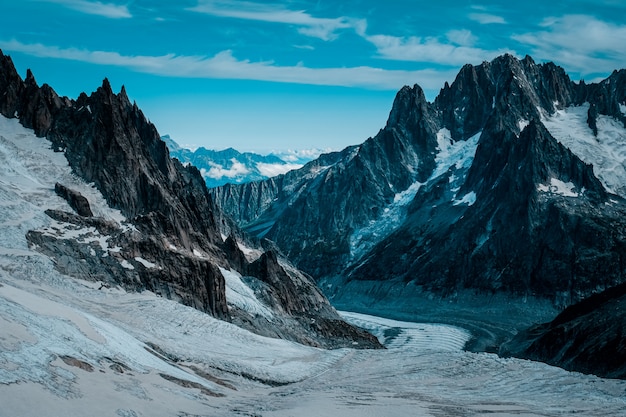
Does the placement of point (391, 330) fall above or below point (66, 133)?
below

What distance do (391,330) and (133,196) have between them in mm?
85200

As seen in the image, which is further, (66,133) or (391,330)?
(391,330)

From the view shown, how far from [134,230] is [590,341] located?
67.1 m

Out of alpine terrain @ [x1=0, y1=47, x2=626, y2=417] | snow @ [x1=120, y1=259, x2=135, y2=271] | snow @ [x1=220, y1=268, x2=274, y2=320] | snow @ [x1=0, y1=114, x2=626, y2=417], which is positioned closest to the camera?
snow @ [x1=0, y1=114, x2=626, y2=417]

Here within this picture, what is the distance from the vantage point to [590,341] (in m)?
105

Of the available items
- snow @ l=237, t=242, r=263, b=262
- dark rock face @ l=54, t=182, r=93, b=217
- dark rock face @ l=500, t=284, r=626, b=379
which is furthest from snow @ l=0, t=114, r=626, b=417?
snow @ l=237, t=242, r=263, b=262

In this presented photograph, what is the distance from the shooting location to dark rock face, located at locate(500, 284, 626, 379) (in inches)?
3679

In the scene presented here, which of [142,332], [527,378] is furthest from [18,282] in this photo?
[527,378]

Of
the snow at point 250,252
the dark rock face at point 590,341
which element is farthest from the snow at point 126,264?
the snow at point 250,252

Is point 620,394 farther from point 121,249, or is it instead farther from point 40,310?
point 121,249

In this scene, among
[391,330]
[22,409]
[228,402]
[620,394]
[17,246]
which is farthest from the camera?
[391,330]

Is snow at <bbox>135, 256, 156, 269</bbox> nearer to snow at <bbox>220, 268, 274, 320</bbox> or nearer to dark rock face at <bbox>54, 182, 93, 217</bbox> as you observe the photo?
dark rock face at <bbox>54, 182, 93, 217</bbox>

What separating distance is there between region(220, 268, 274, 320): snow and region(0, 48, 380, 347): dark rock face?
2798 millimetres

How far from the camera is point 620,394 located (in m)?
56.6
